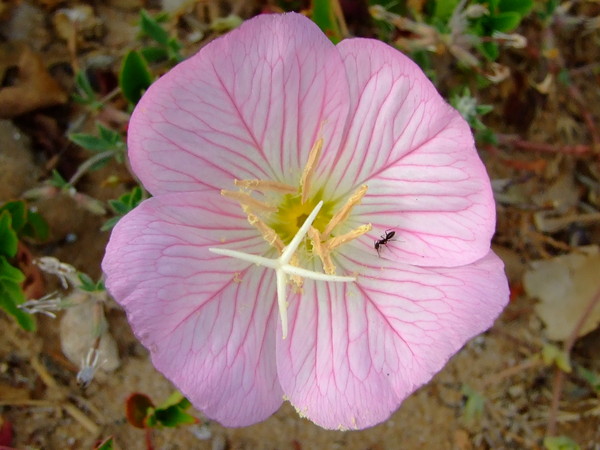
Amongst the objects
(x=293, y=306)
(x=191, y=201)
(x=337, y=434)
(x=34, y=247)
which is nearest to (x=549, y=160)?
(x=337, y=434)

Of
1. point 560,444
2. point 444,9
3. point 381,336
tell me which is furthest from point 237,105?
point 560,444

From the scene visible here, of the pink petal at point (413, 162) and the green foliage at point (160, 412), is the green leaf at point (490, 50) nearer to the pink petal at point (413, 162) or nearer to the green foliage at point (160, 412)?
the pink petal at point (413, 162)

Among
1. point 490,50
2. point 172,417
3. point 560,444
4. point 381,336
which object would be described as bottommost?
point 560,444

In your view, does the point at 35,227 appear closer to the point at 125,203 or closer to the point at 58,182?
the point at 58,182

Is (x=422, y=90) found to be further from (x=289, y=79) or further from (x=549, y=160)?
(x=549, y=160)

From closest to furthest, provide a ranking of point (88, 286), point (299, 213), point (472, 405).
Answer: point (299, 213), point (88, 286), point (472, 405)

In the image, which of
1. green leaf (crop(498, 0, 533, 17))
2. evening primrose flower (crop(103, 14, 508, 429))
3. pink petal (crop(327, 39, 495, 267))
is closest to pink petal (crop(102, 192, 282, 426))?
evening primrose flower (crop(103, 14, 508, 429))

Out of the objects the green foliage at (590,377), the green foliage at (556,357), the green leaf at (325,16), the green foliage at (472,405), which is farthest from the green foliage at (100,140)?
the green foliage at (590,377)
